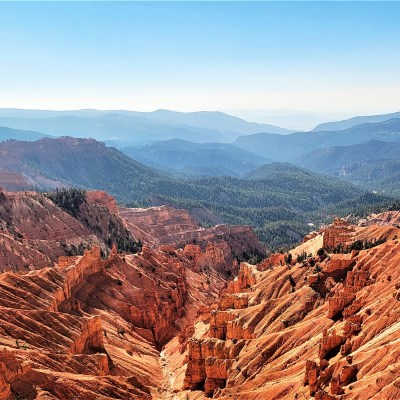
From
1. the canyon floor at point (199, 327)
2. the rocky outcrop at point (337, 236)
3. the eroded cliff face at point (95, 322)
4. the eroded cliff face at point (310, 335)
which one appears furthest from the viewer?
the rocky outcrop at point (337, 236)

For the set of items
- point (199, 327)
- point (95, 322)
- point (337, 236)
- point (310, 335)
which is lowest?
point (199, 327)

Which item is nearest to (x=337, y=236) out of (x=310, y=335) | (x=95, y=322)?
(x=310, y=335)

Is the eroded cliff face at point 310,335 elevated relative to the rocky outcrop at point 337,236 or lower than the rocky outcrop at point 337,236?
lower

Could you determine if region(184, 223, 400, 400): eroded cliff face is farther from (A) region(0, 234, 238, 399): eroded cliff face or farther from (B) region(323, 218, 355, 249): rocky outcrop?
(B) region(323, 218, 355, 249): rocky outcrop

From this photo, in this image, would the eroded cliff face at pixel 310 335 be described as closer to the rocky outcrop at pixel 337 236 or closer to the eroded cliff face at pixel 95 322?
the eroded cliff face at pixel 95 322

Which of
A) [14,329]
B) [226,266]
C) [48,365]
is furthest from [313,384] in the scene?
[226,266]

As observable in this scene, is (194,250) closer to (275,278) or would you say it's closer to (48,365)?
(275,278)

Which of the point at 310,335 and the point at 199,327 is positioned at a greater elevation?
the point at 310,335

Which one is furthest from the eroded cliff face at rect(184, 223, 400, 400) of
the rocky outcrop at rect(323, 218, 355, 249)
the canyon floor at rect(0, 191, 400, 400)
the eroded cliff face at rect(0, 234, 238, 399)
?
the rocky outcrop at rect(323, 218, 355, 249)

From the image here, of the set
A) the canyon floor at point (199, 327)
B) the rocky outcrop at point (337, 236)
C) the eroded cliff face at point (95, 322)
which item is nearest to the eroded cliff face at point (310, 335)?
the canyon floor at point (199, 327)

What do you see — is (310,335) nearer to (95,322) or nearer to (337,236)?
(95,322)
